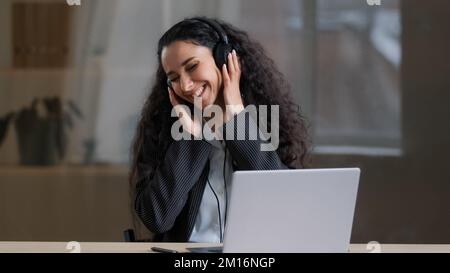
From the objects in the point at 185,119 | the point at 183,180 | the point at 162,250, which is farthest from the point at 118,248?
the point at 185,119

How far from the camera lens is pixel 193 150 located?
2064 millimetres

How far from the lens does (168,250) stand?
1.82 m

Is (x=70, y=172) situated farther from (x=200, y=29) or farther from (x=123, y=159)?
(x=200, y=29)

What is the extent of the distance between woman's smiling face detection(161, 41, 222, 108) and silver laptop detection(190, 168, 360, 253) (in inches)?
21.9

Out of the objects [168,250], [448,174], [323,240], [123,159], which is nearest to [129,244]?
[168,250]

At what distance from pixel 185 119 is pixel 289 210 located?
597 mm

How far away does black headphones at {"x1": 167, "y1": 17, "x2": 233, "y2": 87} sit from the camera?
2064 millimetres

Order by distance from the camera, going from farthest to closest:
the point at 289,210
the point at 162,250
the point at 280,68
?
the point at 280,68 < the point at 162,250 < the point at 289,210

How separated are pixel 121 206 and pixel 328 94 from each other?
104 centimetres

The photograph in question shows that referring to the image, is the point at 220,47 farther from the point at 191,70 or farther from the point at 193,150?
the point at 193,150

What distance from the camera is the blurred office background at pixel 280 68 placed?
3422mm
